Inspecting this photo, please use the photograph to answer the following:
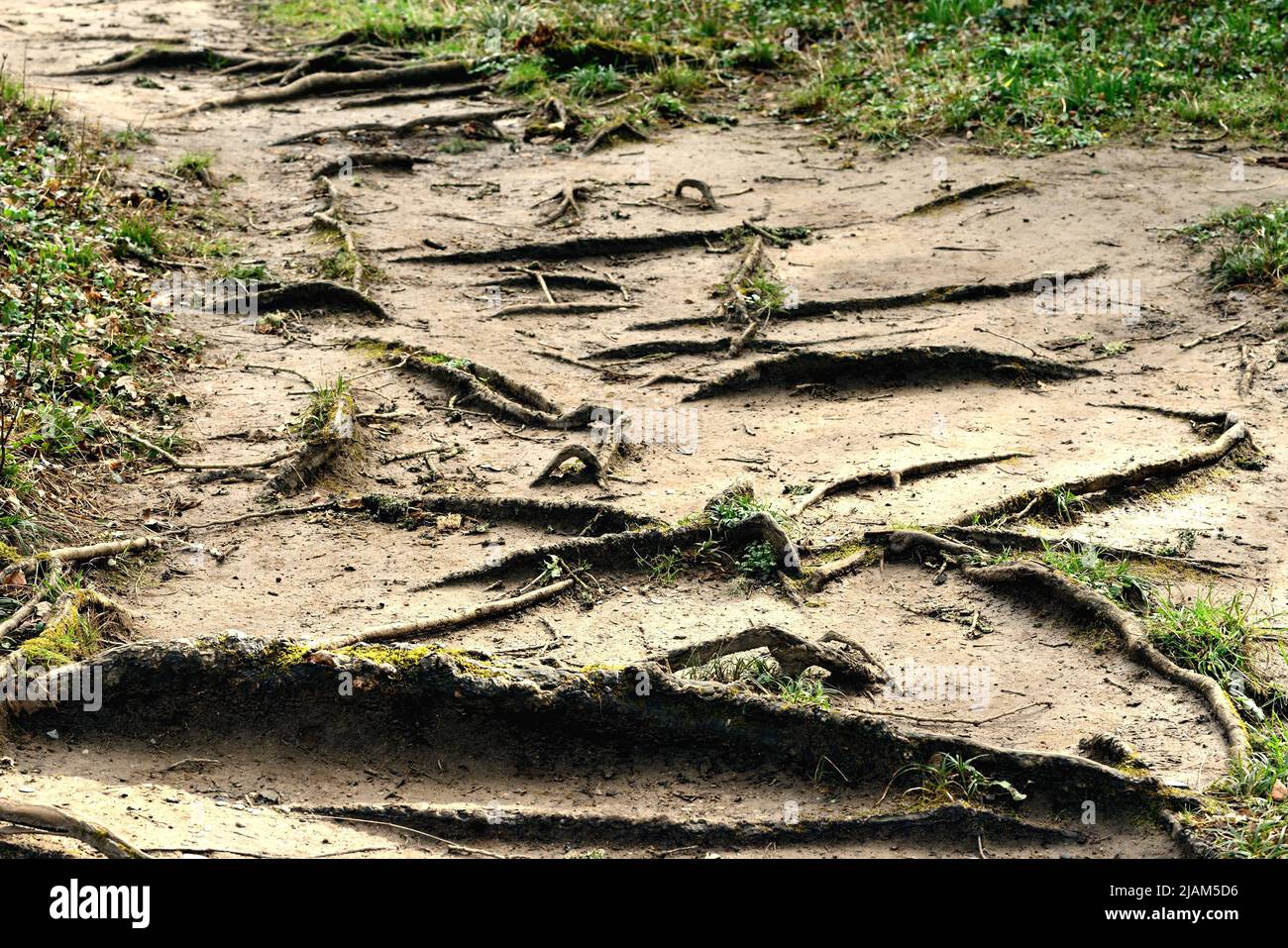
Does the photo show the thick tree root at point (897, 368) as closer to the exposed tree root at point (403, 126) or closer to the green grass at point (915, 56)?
the green grass at point (915, 56)

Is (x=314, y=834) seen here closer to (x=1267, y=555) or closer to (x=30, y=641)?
(x=30, y=641)

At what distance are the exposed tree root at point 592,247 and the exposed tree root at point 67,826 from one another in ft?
20.3

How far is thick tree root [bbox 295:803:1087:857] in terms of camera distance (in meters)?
3.87

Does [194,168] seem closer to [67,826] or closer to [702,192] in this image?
[702,192]

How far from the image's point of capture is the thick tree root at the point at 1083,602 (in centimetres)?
420

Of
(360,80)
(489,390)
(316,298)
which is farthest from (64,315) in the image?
(360,80)

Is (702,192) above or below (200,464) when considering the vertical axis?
above

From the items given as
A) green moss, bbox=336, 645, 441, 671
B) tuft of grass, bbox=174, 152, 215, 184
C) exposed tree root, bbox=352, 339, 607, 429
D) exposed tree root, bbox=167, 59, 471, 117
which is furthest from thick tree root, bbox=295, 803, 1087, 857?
exposed tree root, bbox=167, 59, 471, 117

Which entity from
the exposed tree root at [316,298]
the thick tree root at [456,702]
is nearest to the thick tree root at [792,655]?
the thick tree root at [456,702]

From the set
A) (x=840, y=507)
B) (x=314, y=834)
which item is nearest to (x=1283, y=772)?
(x=840, y=507)

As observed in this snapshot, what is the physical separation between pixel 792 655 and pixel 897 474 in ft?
5.76

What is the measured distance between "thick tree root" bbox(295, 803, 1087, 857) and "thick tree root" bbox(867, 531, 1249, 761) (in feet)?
2.46

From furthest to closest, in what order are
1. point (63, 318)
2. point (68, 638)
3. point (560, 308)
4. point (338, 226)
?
point (338, 226), point (560, 308), point (63, 318), point (68, 638)

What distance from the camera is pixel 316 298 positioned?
328 inches
